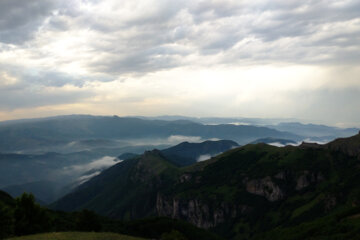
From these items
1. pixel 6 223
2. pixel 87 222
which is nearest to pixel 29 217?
pixel 6 223

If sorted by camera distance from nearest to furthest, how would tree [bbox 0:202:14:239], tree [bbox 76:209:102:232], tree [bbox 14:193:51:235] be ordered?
tree [bbox 0:202:14:239] < tree [bbox 14:193:51:235] < tree [bbox 76:209:102:232]

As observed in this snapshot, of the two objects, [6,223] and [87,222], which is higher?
[6,223]

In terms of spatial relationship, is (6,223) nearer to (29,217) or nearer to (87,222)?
(29,217)

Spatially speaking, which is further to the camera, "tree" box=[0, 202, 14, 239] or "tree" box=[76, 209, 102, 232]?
"tree" box=[76, 209, 102, 232]

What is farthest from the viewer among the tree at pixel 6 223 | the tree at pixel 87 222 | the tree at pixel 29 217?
the tree at pixel 87 222

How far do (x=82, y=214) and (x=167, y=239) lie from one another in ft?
103

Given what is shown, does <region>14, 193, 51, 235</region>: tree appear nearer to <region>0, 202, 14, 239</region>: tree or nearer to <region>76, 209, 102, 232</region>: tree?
<region>0, 202, 14, 239</region>: tree

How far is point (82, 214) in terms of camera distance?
3927 inches

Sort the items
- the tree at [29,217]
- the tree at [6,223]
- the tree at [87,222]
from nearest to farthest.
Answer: the tree at [6,223] < the tree at [29,217] < the tree at [87,222]

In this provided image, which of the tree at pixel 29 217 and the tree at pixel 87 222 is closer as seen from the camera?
the tree at pixel 29 217

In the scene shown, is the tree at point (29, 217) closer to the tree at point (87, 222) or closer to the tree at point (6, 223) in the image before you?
the tree at point (6, 223)

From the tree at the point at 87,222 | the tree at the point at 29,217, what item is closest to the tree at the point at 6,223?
the tree at the point at 29,217

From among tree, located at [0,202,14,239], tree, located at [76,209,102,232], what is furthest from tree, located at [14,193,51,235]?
tree, located at [76,209,102,232]

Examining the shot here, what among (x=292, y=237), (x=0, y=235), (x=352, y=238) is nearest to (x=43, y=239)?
(x=0, y=235)
